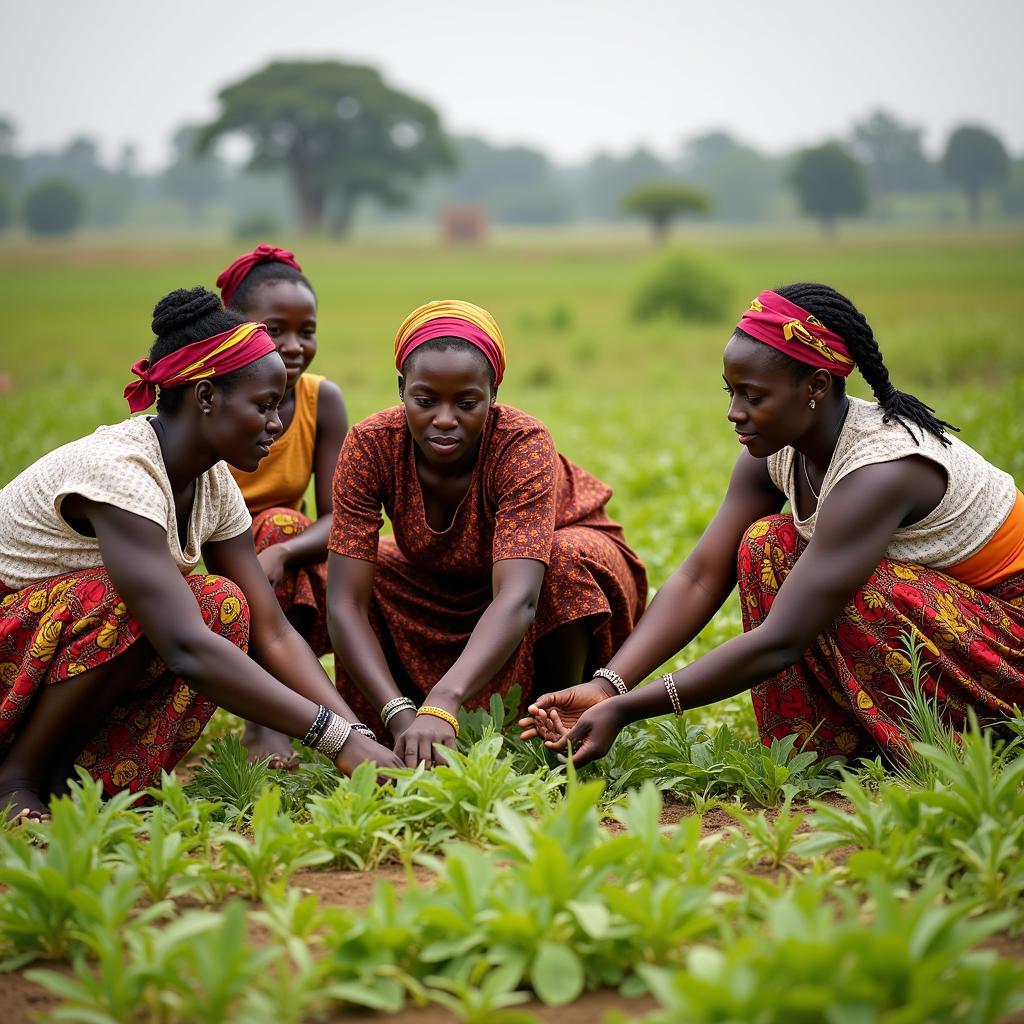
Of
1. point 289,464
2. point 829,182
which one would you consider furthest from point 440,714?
point 829,182

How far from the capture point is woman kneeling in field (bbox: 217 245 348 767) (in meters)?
4.30

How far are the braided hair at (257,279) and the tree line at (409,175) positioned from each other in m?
51.7

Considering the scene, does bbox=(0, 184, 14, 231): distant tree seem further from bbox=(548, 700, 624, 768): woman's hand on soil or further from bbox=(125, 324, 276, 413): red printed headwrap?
bbox=(548, 700, 624, 768): woman's hand on soil

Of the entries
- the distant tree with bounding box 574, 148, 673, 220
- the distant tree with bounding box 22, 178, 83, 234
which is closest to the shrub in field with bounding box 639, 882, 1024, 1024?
the distant tree with bounding box 22, 178, 83, 234

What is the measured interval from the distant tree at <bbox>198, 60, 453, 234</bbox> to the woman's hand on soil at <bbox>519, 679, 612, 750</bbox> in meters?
58.5

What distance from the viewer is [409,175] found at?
62.0 metres

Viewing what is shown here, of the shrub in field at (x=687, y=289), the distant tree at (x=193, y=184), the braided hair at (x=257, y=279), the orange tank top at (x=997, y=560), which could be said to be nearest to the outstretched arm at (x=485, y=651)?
the orange tank top at (x=997, y=560)

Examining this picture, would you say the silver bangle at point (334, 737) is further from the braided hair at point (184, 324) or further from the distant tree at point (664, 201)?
the distant tree at point (664, 201)

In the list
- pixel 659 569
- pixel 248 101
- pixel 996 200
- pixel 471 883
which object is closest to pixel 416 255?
pixel 248 101

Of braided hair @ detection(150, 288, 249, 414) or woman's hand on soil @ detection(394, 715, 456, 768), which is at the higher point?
braided hair @ detection(150, 288, 249, 414)

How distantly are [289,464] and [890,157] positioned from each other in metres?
115

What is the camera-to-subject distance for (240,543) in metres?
3.65

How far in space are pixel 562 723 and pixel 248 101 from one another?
59560 mm

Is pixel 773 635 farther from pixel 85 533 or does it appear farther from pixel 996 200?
pixel 996 200
